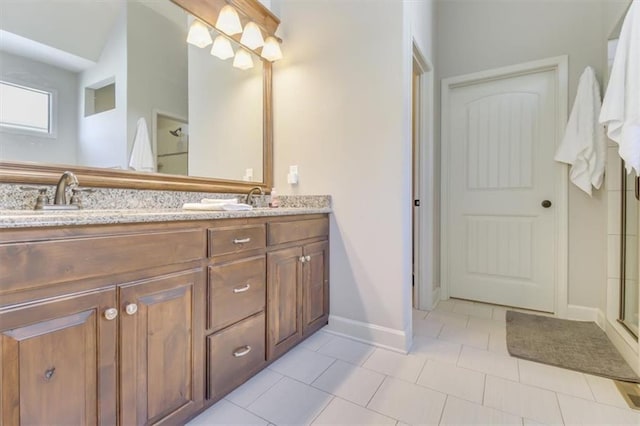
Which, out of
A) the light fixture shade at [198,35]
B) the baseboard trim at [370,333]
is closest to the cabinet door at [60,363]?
the baseboard trim at [370,333]

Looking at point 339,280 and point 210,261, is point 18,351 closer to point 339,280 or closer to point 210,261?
point 210,261

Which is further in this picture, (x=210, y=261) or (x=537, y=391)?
(x=537, y=391)

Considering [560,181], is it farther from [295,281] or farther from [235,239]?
[235,239]

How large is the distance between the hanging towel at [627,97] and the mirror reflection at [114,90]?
2245 mm

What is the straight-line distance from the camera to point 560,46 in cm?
236

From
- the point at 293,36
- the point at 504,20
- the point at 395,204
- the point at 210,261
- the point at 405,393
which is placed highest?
the point at 504,20

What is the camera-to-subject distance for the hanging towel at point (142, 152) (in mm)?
1576

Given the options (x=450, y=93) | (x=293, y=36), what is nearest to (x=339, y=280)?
(x=293, y=36)

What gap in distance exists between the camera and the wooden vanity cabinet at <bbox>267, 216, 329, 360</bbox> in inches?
64.4

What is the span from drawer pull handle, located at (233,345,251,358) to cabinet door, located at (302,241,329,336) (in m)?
0.48

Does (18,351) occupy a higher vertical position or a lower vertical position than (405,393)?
higher

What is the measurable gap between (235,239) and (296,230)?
0.48 meters

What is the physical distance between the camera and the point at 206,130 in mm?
2010

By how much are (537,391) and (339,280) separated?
117 centimetres
